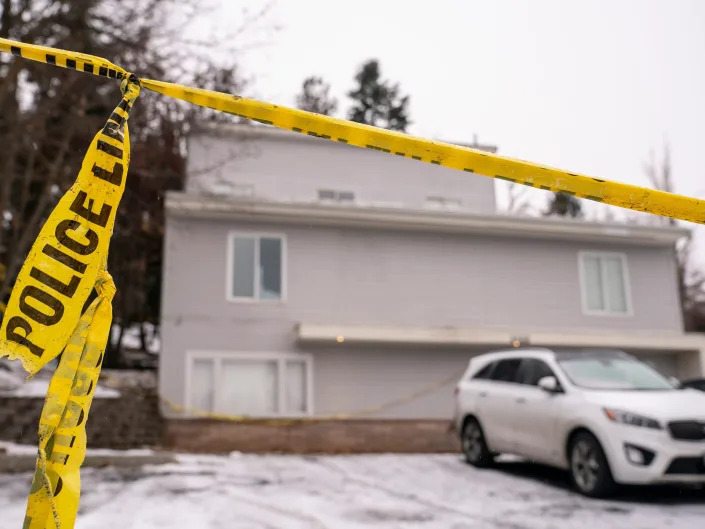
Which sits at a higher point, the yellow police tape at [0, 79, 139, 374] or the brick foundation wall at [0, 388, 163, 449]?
the yellow police tape at [0, 79, 139, 374]

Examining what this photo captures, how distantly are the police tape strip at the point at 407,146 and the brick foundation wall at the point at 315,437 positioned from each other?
476 inches

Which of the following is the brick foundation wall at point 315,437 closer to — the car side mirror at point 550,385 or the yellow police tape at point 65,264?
the car side mirror at point 550,385

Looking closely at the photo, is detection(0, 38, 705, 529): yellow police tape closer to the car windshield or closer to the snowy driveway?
the snowy driveway

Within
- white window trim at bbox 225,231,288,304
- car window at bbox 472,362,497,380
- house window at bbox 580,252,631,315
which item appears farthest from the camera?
house window at bbox 580,252,631,315

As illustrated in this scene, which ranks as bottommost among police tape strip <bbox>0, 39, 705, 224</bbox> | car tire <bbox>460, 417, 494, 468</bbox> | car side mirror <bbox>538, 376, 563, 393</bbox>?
car tire <bbox>460, 417, 494, 468</bbox>

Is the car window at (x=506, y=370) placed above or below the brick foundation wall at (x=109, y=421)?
above

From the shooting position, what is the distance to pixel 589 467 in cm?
787

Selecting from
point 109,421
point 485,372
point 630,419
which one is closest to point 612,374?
point 630,419

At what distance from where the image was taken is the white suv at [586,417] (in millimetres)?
7324

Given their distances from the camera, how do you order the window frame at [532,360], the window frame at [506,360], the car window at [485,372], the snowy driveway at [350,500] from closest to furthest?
the snowy driveway at [350,500] < the window frame at [532,360] < the window frame at [506,360] < the car window at [485,372]

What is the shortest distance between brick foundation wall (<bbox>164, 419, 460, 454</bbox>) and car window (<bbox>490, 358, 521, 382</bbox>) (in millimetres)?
4751

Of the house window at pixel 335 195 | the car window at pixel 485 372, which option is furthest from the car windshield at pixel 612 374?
the house window at pixel 335 195

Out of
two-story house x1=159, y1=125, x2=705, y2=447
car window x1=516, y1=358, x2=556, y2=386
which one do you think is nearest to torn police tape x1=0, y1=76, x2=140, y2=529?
car window x1=516, y1=358, x2=556, y2=386

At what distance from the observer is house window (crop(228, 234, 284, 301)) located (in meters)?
15.6
